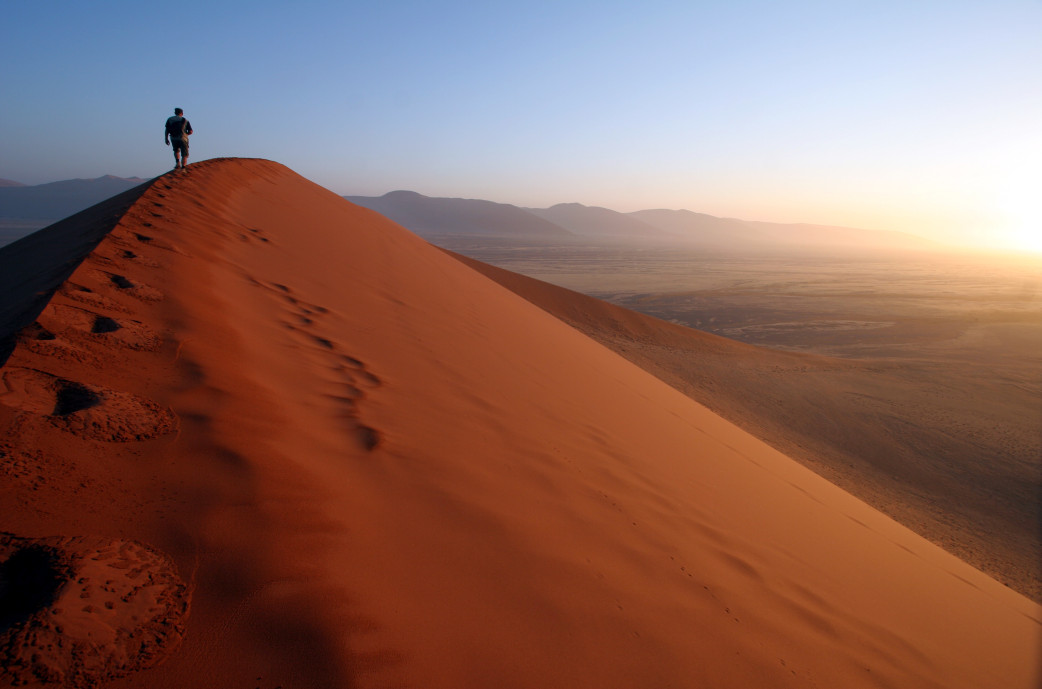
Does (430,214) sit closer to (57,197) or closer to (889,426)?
(57,197)

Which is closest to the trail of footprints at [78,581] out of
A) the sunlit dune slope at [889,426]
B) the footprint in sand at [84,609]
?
the footprint in sand at [84,609]

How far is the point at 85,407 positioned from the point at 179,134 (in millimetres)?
9146

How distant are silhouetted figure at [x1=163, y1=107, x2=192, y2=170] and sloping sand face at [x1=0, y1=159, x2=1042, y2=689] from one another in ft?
19.5

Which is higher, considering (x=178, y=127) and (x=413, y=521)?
(x=178, y=127)

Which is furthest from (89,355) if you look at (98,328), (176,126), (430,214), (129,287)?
(430,214)

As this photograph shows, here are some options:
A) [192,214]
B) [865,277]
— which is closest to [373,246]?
[192,214]

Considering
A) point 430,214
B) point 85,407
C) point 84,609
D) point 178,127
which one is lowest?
point 84,609

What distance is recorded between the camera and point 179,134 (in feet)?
29.7

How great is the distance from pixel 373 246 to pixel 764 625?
23.7 feet

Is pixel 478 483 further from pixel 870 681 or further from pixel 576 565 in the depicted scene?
pixel 870 681

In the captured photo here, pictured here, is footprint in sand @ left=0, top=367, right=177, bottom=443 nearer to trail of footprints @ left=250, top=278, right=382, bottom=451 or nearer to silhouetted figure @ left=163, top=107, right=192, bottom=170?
trail of footprints @ left=250, top=278, right=382, bottom=451

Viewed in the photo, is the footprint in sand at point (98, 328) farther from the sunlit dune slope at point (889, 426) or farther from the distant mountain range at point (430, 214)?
the distant mountain range at point (430, 214)

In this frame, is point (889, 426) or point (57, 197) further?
point (57, 197)

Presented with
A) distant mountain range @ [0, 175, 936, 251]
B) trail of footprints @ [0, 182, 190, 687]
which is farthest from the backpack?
distant mountain range @ [0, 175, 936, 251]
